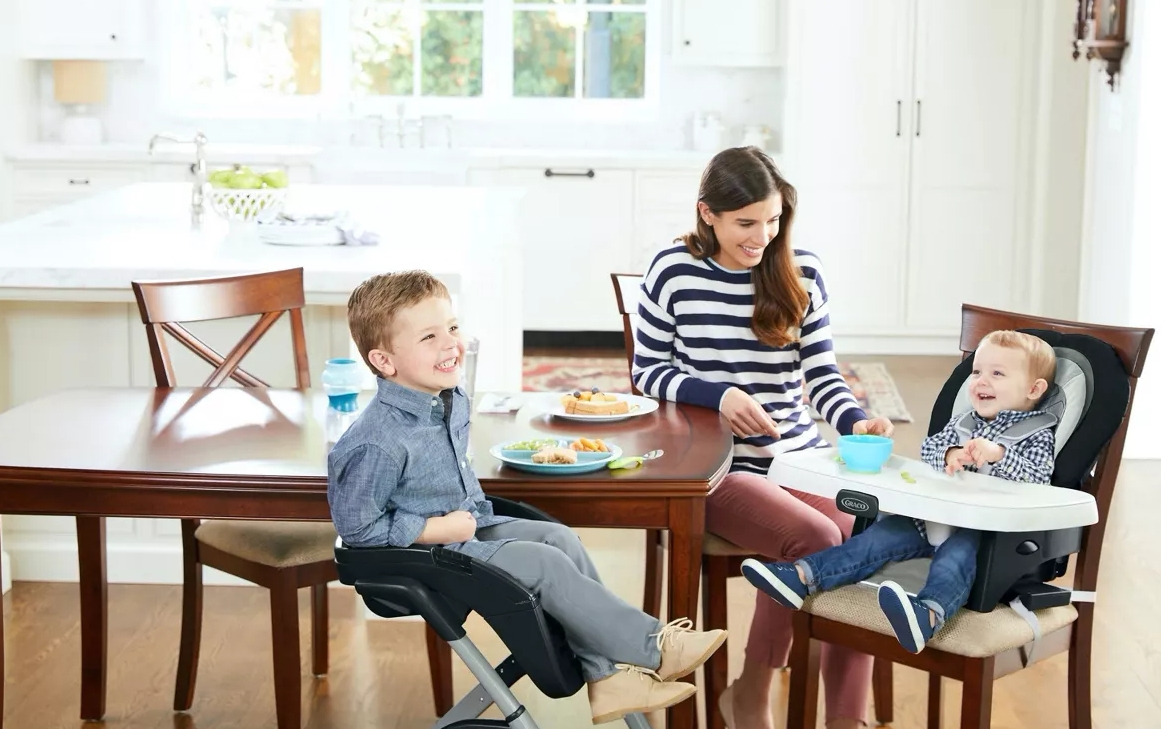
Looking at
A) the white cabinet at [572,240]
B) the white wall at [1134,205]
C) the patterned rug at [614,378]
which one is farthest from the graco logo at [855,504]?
the white cabinet at [572,240]

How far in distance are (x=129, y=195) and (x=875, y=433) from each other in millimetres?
3122

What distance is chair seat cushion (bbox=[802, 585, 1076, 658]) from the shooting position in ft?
6.79

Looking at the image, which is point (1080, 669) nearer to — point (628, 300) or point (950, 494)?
point (950, 494)

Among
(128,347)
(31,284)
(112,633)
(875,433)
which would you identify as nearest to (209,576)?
(112,633)

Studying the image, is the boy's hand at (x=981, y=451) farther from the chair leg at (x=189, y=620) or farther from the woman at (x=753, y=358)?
the chair leg at (x=189, y=620)

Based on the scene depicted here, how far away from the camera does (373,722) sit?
2.74 meters

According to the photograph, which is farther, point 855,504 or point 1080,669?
point 1080,669

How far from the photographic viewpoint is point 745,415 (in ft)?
8.07

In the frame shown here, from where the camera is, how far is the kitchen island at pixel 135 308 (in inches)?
124

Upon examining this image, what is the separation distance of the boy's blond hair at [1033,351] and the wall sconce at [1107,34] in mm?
3065

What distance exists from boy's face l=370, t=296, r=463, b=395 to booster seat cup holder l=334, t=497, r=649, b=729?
24 cm

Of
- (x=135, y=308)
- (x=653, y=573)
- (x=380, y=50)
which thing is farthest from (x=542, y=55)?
(x=653, y=573)

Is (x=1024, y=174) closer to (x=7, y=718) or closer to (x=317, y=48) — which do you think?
(x=317, y=48)

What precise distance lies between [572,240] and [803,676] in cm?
436
